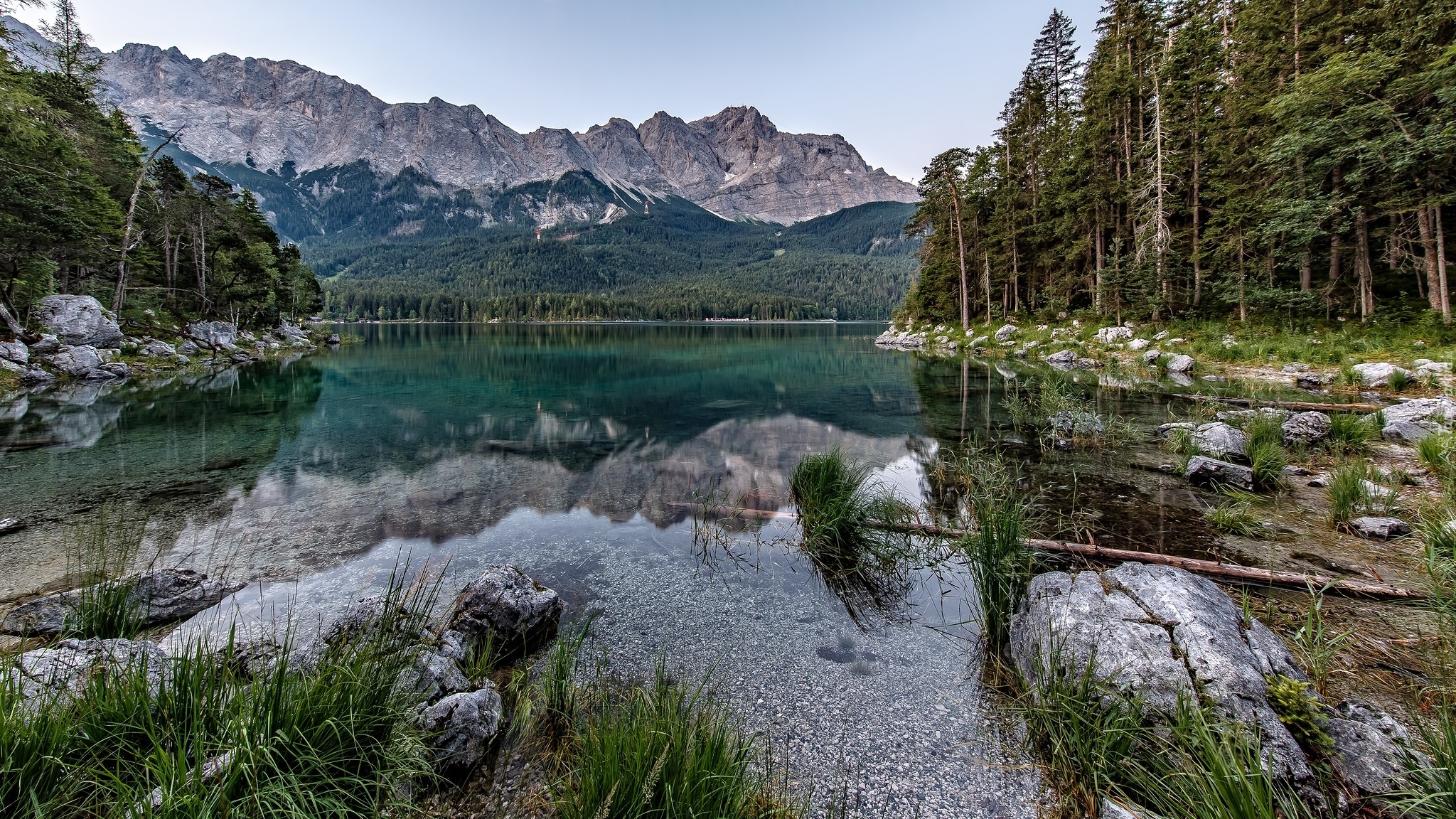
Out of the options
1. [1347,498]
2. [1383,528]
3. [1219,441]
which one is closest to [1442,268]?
[1219,441]

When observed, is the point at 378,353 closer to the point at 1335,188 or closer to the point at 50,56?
the point at 50,56

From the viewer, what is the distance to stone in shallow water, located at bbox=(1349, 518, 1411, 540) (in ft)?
20.3

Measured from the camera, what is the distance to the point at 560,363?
36.1 m

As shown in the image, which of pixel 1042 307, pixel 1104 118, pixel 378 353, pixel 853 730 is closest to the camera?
pixel 853 730

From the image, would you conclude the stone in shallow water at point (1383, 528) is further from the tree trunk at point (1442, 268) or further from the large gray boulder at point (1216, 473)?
the tree trunk at point (1442, 268)

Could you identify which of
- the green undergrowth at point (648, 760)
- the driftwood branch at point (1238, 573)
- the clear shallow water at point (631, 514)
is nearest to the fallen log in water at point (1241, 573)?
the driftwood branch at point (1238, 573)

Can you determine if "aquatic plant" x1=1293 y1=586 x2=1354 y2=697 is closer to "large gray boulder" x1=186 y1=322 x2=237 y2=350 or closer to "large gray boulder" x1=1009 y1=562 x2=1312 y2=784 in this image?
"large gray boulder" x1=1009 y1=562 x2=1312 y2=784

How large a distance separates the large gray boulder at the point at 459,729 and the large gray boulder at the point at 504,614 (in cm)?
91

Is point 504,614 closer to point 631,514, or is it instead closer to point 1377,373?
point 631,514

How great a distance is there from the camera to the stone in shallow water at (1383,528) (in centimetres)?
618

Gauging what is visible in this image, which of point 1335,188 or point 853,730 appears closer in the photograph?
point 853,730

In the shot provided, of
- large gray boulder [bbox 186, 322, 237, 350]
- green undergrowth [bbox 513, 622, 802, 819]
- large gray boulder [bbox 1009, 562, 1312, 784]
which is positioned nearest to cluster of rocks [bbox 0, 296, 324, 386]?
large gray boulder [bbox 186, 322, 237, 350]

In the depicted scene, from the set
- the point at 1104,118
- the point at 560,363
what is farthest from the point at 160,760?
the point at 1104,118

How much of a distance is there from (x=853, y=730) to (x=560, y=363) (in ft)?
114
